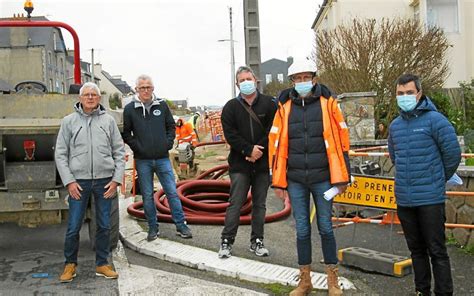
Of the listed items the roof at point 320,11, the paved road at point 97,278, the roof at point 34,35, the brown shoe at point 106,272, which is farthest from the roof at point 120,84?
the brown shoe at point 106,272

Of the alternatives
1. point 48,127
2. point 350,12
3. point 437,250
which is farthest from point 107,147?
point 350,12

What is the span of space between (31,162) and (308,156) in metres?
2.87

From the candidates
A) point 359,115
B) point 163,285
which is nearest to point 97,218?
point 163,285

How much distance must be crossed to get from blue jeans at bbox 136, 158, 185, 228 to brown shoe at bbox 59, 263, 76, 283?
128cm

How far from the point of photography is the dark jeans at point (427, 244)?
402 centimetres

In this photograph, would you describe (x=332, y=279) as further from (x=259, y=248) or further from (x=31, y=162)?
(x=31, y=162)

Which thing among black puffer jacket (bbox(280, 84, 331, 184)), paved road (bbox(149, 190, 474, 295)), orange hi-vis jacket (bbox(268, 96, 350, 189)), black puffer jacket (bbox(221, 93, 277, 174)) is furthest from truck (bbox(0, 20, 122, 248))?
black puffer jacket (bbox(280, 84, 331, 184))

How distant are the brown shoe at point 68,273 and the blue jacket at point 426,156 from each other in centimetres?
296

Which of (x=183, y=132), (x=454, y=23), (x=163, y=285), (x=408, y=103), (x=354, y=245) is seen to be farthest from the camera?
(x=454, y=23)

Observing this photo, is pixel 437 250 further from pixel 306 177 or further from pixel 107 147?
pixel 107 147

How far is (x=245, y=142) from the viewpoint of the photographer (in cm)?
525

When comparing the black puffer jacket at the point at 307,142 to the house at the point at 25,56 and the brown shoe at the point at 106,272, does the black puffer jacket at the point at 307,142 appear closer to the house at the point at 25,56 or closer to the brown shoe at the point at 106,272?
the brown shoe at the point at 106,272

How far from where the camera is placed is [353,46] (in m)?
12.6

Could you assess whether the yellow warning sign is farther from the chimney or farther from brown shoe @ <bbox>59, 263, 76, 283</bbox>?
the chimney
